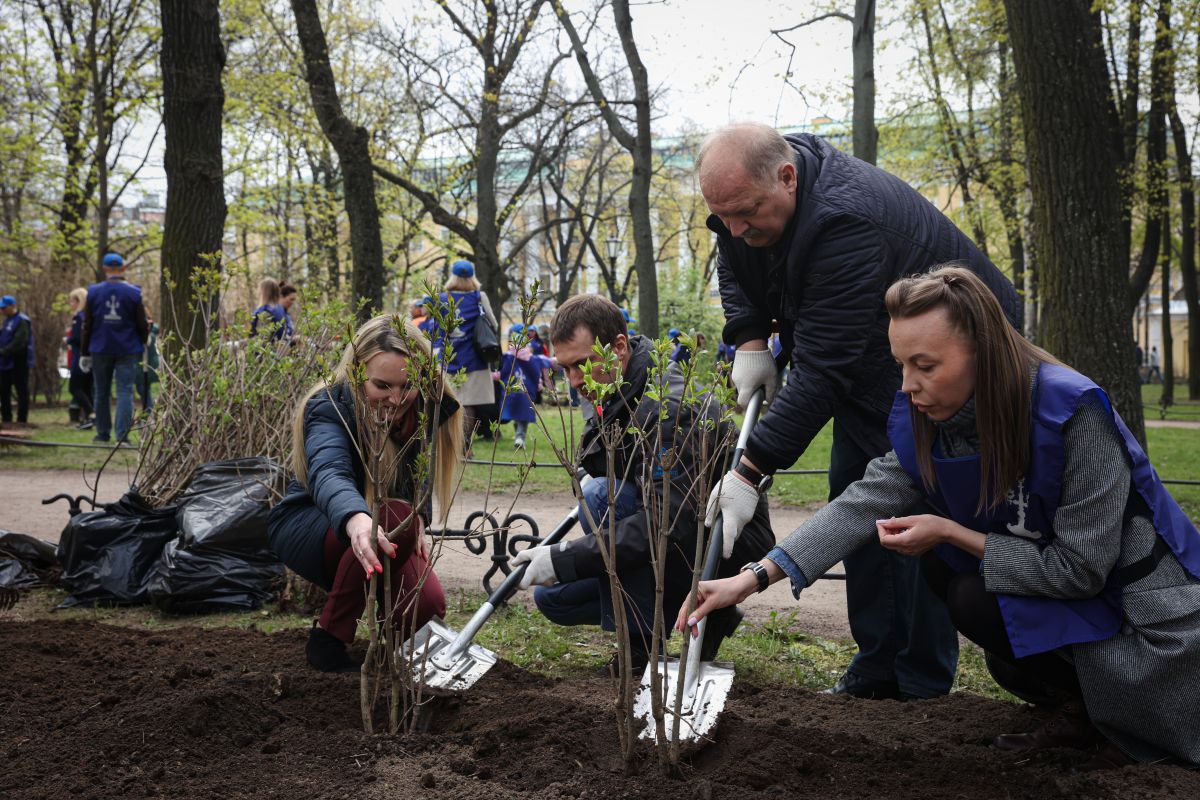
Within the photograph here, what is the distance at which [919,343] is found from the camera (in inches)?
90.6

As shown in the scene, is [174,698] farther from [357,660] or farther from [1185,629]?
[1185,629]

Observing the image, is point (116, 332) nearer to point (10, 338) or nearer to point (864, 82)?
point (10, 338)

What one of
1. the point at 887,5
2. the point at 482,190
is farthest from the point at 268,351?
the point at 887,5

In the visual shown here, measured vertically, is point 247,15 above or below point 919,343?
above

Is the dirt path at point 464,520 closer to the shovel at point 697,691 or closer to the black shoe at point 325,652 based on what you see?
the black shoe at point 325,652

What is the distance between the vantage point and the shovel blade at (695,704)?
2.49m

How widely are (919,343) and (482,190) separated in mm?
16655

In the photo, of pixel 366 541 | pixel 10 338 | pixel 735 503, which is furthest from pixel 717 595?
pixel 10 338

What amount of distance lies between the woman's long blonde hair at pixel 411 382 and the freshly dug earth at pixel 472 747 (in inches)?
23.2

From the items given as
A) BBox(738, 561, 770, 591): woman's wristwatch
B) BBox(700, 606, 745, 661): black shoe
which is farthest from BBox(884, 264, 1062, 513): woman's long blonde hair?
BBox(700, 606, 745, 661): black shoe

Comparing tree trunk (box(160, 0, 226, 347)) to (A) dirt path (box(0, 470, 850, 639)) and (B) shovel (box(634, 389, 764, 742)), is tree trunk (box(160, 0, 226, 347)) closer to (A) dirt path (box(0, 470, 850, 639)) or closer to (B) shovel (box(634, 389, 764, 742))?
(A) dirt path (box(0, 470, 850, 639))

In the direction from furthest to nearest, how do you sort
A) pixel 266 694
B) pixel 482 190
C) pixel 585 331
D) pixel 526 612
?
pixel 482 190, pixel 526 612, pixel 585 331, pixel 266 694

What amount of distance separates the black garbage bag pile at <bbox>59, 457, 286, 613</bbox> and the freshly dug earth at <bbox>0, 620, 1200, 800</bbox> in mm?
1128

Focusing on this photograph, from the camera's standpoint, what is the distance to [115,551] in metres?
4.57
